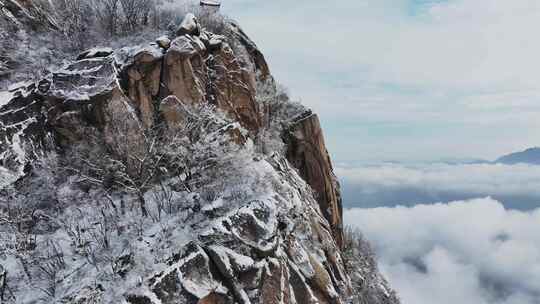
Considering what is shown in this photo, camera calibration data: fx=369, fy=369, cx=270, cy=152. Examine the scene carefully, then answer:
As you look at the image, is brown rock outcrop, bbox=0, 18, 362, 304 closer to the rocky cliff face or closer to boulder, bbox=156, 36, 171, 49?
the rocky cliff face

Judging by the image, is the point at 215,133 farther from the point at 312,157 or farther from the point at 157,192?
the point at 312,157

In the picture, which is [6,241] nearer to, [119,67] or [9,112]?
[9,112]

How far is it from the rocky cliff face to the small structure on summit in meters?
4.12

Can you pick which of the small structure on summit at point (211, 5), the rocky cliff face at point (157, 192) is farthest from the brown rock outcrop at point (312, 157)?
the small structure on summit at point (211, 5)

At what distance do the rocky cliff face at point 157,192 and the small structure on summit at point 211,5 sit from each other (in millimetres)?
4124

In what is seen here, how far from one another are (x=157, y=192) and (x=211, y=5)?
18893 mm

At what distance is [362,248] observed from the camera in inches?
1941

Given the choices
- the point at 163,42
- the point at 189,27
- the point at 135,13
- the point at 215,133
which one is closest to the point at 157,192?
the point at 215,133

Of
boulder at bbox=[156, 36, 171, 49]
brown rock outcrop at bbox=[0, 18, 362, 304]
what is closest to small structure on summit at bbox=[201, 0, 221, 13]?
brown rock outcrop at bbox=[0, 18, 362, 304]

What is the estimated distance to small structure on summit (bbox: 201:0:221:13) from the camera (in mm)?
30606

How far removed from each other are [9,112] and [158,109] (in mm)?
8280

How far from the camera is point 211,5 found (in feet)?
103

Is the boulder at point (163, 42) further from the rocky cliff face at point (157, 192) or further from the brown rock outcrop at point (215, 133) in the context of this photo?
the brown rock outcrop at point (215, 133)

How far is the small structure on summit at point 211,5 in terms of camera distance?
30606mm
